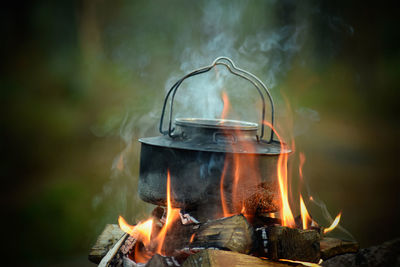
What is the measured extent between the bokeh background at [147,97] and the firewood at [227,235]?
2.17 m

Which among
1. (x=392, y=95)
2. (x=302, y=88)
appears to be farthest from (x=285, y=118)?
(x=392, y=95)

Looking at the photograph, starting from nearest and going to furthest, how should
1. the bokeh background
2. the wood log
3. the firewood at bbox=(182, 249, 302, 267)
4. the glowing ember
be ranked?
the firewood at bbox=(182, 249, 302, 267), the wood log, the bokeh background, the glowing ember

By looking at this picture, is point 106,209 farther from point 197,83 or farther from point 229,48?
point 229,48

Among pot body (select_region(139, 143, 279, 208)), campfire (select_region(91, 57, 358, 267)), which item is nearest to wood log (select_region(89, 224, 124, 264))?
campfire (select_region(91, 57, 358, 267))

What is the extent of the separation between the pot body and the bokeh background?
1.87 metres

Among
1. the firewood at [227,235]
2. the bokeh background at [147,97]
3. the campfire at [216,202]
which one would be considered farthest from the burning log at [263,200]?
the bokeh background at [147,97]

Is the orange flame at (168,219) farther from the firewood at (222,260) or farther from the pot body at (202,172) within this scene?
the firewood at (222,260)

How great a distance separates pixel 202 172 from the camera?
190 cm

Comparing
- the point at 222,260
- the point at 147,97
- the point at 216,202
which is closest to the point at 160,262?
the point at 222,260

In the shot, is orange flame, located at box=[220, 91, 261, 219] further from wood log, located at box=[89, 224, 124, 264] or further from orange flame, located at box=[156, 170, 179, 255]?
wood log, located at box=[89, 224, 124, 264]

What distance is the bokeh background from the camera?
352 centimetres

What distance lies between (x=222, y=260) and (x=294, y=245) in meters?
0.42

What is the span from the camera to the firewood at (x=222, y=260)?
154 centimetres

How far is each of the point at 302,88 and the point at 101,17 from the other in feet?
8.27
